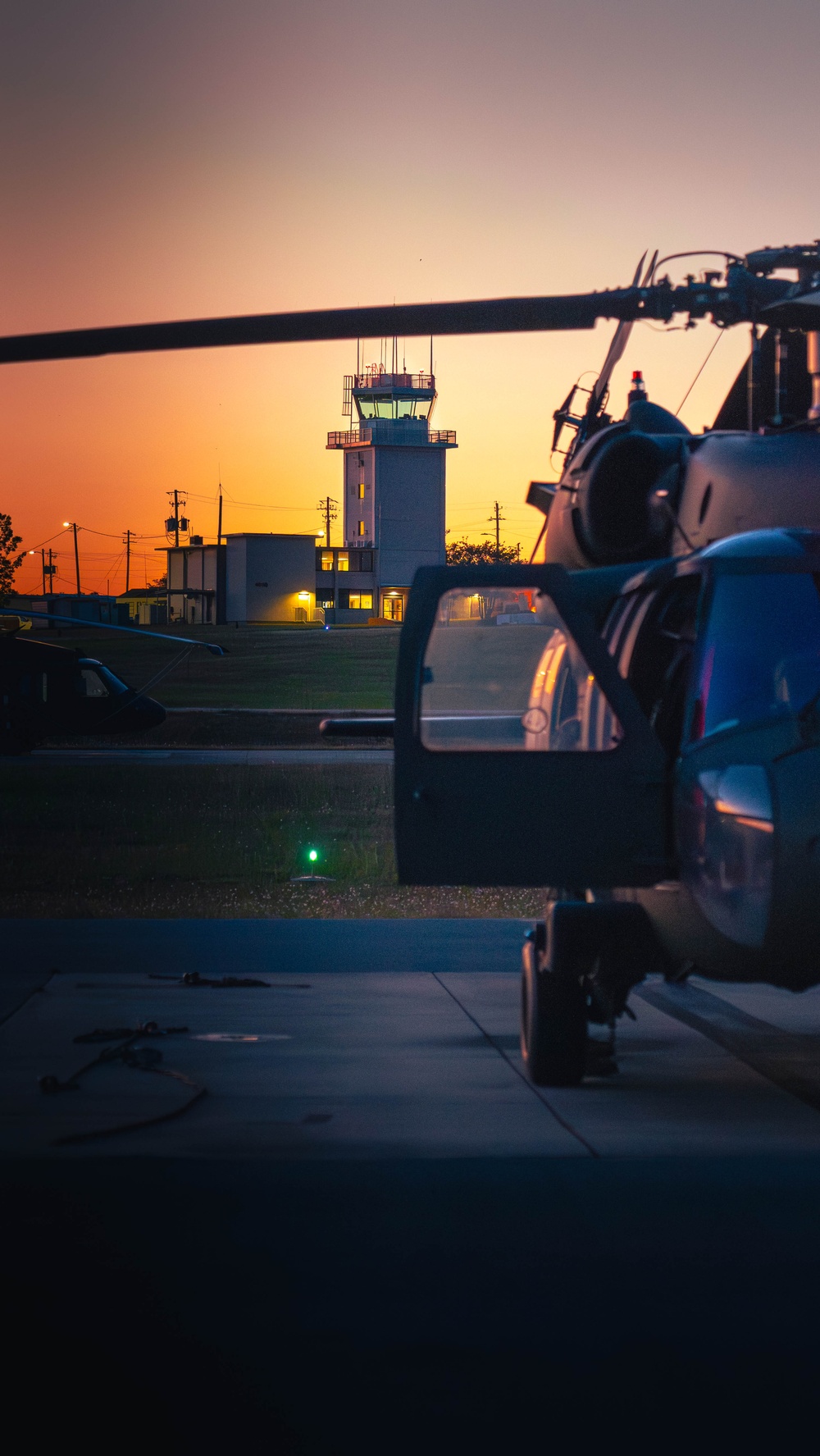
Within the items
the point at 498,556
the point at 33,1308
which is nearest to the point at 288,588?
the point at 498,556

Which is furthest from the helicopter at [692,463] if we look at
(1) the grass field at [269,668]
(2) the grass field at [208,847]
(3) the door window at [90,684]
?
(1) the grass field at [269,668]

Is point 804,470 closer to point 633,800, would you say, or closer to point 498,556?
point 633,800

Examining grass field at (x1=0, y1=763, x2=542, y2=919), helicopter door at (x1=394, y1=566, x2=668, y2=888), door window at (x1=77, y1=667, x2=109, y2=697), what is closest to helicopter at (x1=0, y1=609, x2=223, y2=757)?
door window at (x1=77, y1=667, x2=109, y2=697)

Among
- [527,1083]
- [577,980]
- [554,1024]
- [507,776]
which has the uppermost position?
[507,776]

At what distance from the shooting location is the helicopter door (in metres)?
6.40

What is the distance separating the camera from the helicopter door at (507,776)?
640cm

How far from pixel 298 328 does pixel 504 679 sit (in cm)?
185

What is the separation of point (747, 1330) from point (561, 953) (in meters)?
2.62

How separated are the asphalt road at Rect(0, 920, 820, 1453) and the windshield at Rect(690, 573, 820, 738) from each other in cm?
168

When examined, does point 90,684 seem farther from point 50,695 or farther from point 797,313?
point 797,313

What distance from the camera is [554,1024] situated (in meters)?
6.87

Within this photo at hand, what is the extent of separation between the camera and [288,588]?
108812 millimetres

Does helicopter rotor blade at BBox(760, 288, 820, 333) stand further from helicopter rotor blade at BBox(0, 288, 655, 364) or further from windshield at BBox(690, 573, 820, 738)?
windshield at BBox(690, 573, 820, 738)

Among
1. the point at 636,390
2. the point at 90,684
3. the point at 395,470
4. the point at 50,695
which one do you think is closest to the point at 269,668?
the point at 395,470
